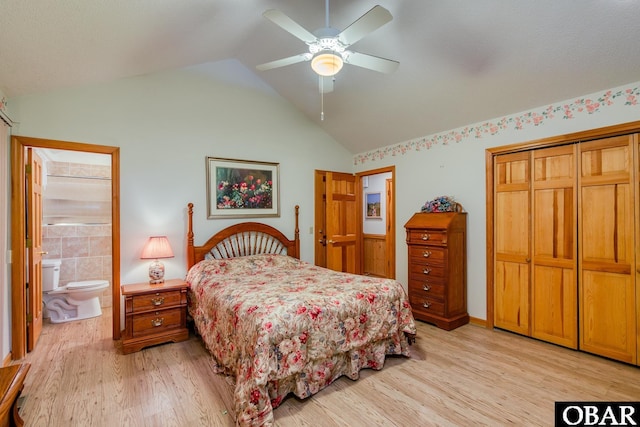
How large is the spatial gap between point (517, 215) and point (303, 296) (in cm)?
250

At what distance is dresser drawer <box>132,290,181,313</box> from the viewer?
117 inches

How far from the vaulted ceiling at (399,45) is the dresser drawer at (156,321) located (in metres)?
2.29

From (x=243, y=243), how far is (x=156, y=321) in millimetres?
1370

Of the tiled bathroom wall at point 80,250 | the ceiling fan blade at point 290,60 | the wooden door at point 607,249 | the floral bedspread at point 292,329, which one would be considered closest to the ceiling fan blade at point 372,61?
the ceiling fan blade at point 290,60

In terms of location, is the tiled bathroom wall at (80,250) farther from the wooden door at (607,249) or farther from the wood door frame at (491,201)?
the wooden door at (607,249)

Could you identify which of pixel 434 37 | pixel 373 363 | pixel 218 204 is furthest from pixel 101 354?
Result: pixel 434 37

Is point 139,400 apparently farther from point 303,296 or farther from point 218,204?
point 218,204

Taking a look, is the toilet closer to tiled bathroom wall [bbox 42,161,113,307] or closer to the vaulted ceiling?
tiled bathroom wall [bbox 42,161,113,307]

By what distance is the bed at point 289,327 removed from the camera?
1937 mm

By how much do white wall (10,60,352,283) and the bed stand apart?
2.56ft

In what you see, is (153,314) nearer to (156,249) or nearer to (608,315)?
(156,249)

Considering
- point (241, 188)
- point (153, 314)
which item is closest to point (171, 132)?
point (241, 188)

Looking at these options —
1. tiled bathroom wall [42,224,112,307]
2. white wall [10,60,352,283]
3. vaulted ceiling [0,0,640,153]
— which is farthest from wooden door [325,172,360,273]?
tiled bathroom wall [42,224,112,307]

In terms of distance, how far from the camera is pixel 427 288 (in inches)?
142
